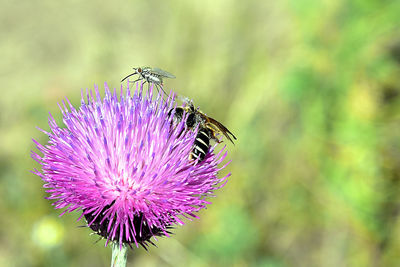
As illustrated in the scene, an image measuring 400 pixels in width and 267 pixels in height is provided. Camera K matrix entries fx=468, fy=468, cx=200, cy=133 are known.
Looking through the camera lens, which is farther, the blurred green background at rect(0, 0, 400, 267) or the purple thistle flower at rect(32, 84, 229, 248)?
the blurred green background at rect(0, 0, 400, 267)

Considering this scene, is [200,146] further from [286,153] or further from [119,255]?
[286,153]

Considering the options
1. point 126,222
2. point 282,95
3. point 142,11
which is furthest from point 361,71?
point 142,11

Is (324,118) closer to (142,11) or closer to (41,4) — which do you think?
(142,11)

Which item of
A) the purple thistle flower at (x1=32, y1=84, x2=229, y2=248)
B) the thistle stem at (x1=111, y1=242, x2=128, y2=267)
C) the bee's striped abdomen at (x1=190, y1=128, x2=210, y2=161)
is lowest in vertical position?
the thistle stem at (x1=111, y1=242, x2=128, y2=267)

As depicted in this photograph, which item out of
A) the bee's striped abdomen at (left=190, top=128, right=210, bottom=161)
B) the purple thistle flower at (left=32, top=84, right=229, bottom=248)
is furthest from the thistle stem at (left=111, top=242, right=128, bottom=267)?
the bee's striped abdomen at (left=190, top=128, right=210, bottom=161)

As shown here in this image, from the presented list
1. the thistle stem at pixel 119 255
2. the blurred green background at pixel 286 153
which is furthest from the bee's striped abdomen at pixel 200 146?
the blurred green background at pixel 286 153

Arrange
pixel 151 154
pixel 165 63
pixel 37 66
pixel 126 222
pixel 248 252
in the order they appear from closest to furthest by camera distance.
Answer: pixel 126 222
pixel 151 154
pixel 248 252
pixel 165 63
pixel 37 66

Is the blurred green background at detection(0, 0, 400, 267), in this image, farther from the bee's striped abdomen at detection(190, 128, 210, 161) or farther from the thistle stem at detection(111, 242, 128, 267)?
the bee's striped abdomen at detection(190, 128, 210, 161)
